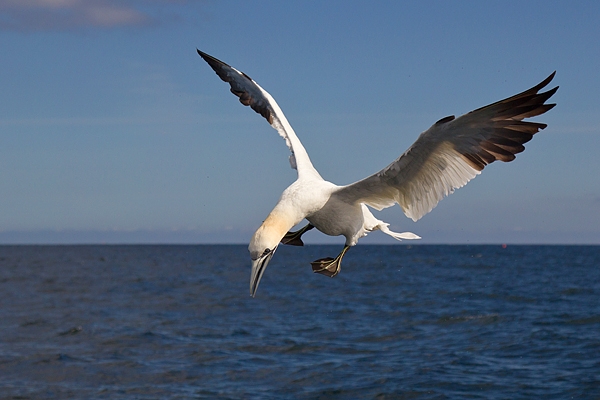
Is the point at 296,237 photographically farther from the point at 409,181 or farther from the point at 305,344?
the point at 305,344

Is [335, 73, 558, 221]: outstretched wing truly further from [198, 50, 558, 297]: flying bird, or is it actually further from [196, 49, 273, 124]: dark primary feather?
[196, 49, 273, 124]: dark primary feather

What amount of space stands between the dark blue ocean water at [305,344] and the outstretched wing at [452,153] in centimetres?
1265

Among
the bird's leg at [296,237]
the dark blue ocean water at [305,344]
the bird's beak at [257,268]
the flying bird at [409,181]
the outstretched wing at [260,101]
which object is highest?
the outstretched wing at [260,101]

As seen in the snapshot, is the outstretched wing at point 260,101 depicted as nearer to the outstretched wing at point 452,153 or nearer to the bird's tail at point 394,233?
the bird's tail at point 394,233

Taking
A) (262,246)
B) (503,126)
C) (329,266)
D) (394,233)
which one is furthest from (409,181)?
(329,266)

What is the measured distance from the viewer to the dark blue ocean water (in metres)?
20.1

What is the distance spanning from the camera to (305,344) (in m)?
26.5

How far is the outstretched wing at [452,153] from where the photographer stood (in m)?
6.13

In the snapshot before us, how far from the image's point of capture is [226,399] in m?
19.3

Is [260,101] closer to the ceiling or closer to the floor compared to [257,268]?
closer to the ceiling

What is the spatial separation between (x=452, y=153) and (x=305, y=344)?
20.8 meters

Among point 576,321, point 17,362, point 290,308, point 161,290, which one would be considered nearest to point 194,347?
point 17,362

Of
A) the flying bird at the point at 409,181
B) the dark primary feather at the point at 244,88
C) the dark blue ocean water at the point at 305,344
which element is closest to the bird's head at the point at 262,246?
the flying bird at the point at 409,181

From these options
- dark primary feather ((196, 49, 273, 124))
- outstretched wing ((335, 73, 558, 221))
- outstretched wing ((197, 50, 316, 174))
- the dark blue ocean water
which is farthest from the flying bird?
the dark blue ocean water
